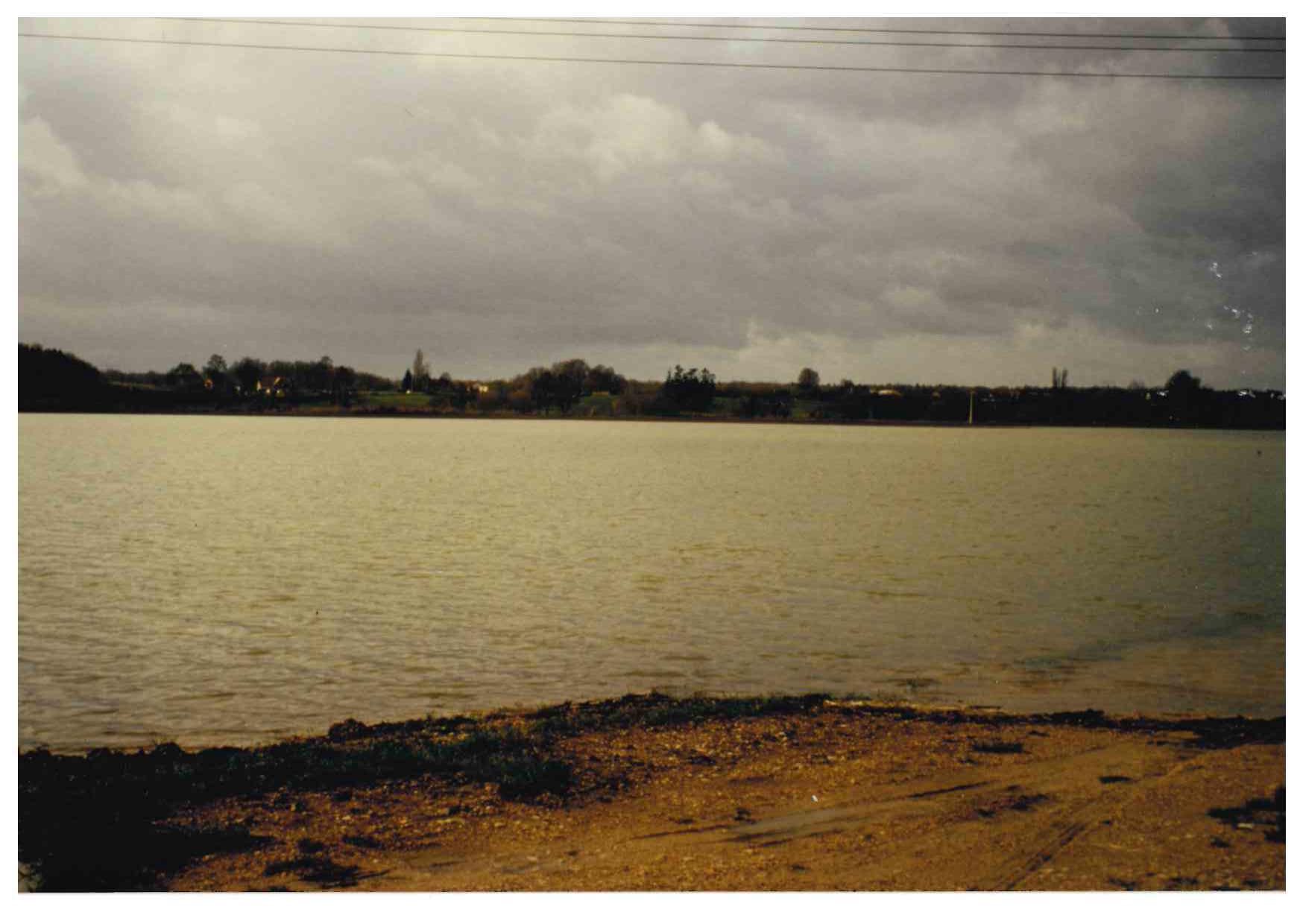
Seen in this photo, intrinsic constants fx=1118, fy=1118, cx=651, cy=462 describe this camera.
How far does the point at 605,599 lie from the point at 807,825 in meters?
9.01

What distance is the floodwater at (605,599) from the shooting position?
30.6 feet

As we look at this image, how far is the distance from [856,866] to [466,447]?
69100 mm

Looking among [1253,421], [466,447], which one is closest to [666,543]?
[1253,421]

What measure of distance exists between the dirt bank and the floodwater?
2.09m

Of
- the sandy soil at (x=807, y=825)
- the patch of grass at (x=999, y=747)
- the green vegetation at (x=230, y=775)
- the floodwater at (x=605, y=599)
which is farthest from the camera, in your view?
the floodwater at (x=605, y=599)

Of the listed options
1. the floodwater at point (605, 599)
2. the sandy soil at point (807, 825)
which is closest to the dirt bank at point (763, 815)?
the sandy soil at point (807, 825)

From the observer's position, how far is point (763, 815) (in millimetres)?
5590

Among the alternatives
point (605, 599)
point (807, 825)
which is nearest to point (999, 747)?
point (807, 825)

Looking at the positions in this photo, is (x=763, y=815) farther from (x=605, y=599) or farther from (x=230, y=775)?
A: (x=605, y=599)

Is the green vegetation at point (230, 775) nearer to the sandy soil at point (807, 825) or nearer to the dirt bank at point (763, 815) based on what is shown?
the dirt bank at point (763, 815)

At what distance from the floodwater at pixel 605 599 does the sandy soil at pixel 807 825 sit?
2.46 m
